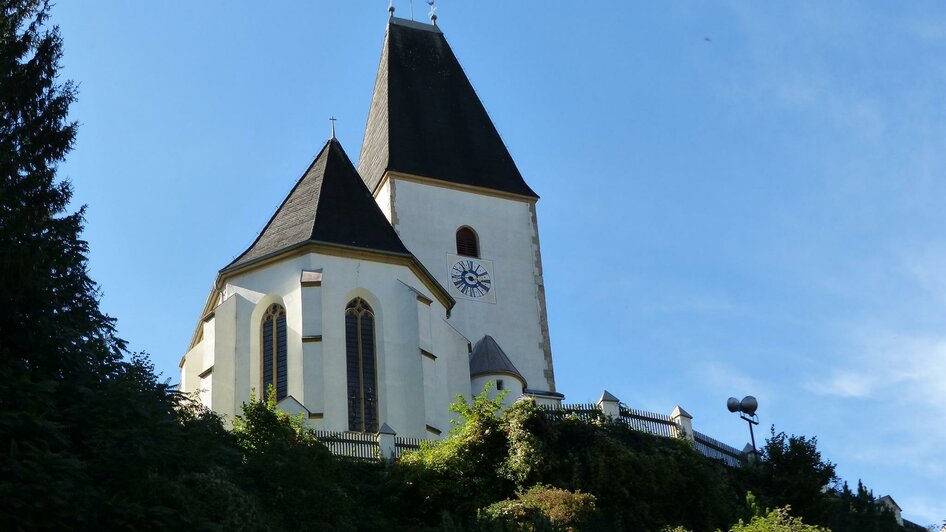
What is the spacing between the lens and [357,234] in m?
38.9

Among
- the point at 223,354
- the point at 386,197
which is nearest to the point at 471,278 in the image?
the point at 386,197

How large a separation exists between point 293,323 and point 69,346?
42.0 feet

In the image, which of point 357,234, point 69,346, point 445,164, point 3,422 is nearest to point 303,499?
point 69,346

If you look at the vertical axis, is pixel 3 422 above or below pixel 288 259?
below

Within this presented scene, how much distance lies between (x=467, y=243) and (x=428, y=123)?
5.47 meters

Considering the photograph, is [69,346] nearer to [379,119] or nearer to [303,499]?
[303,499]

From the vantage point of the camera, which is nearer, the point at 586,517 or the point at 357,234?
the point at 586,517

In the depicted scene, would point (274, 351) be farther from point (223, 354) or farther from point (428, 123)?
point (428, 123)

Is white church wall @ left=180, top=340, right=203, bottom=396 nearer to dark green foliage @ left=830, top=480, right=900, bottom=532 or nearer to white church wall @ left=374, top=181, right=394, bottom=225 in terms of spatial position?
white church wall @ left=374, top=181, right=394, bottom=225

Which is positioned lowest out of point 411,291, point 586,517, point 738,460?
point 586,517

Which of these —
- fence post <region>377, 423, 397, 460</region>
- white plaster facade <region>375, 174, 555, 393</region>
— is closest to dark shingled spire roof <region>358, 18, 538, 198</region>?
white plaster facade <region>375, 174, 555, 393</region>

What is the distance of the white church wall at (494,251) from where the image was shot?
44938 mm

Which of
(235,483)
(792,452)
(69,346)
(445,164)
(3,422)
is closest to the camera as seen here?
(3,422)

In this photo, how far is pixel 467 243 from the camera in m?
47.2
